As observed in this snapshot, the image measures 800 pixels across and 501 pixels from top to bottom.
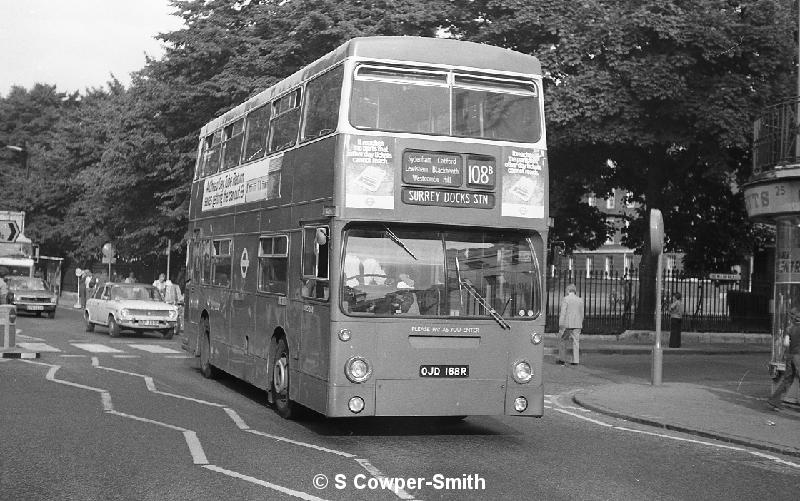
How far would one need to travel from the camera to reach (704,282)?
35469 millimetres

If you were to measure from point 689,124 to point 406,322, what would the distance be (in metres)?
23.1

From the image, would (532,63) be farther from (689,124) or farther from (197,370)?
(689,124)

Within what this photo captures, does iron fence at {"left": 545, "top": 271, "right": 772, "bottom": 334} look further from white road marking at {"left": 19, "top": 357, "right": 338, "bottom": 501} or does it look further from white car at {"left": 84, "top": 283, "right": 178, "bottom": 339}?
white road marking at {"left": 19, "top": 357, "right": 338, "bottom": 501}

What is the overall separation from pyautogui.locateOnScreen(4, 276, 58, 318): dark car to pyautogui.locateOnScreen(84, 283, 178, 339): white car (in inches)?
404

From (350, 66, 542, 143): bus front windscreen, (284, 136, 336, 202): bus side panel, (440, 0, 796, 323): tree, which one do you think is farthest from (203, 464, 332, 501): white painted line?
(440, 0, 796, 323): tree

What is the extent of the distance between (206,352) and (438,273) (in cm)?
796

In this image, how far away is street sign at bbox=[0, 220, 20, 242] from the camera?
26.4 meters

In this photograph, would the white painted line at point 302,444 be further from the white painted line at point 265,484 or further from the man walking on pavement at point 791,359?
the man walking on pavement at point 791,359

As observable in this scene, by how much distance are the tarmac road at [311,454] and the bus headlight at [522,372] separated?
2.33ft

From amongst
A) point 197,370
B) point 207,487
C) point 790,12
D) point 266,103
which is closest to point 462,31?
point 790,12

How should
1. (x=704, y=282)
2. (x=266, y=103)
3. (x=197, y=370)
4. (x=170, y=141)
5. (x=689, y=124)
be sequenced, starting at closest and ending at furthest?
(x=266, y=103), (x=197, y=370), (x=689, y=124), (x=704, y=282), (x=170, y=141)

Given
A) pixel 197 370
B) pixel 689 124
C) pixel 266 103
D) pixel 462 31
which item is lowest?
pixel 197 370

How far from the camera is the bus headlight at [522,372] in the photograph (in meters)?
11.7

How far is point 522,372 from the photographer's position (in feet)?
38.5
